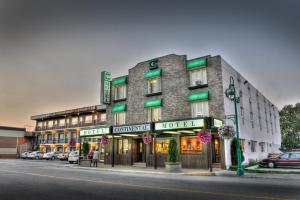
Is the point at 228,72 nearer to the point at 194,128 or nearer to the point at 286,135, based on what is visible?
the point at 194,128

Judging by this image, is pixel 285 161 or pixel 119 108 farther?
pixel 119 108

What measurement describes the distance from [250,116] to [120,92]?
17.6m

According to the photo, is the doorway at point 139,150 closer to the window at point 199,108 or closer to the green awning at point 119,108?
the green awning at point 119,108

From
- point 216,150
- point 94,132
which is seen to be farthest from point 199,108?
point 94,132

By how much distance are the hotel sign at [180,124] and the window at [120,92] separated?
1054 cm

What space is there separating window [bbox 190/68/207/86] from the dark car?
10042mm

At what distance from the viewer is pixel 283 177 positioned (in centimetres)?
1588

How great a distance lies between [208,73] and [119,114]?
13643mm

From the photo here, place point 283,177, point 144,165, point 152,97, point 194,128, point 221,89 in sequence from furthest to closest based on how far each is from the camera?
A: point 152,97 → point 144,165 → point 221,89 → point 194,128 → point 283,177

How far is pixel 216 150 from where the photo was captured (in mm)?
24516

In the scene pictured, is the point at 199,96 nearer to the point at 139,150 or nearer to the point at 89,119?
the point at 139,150

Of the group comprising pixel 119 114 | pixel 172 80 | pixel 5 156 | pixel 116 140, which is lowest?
pixel 5 156

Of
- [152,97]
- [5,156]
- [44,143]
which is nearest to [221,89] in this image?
[152,97]

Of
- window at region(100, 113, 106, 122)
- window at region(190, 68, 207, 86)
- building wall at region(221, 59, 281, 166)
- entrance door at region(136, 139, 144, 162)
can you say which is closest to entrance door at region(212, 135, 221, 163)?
building wall at region(221, 59, 281, 166)
